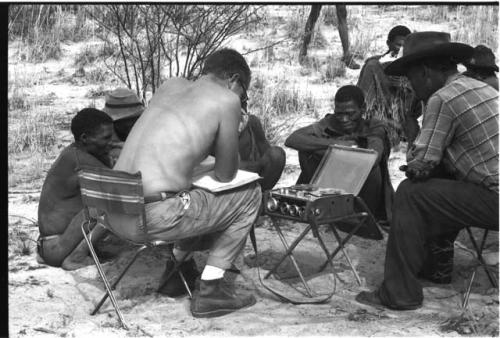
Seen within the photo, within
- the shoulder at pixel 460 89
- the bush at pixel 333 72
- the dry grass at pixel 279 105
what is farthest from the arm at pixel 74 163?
the bush at pixel 333 72

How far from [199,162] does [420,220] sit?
1.35m

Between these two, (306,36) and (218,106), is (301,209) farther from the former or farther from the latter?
(306,36)

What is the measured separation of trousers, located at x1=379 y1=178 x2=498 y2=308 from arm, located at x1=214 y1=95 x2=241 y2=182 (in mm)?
1029

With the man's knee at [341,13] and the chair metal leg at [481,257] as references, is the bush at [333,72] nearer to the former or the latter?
the man's knee at [341,13]

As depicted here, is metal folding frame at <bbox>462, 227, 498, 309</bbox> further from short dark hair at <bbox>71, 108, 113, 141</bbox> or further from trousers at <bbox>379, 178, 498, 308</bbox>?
short dark hair at <bbox>71, 108, 113, 141</bbox>

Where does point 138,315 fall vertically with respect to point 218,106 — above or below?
below

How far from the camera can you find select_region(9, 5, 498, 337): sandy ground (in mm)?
4984

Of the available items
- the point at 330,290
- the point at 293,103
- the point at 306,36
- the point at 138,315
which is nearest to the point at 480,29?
the point at 306,36

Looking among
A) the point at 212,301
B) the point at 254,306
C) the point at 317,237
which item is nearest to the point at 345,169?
the point at 317,237

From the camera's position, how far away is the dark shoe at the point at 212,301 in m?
5.15

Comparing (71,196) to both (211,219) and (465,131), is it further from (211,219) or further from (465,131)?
(465,131)

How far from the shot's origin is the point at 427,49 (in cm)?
520

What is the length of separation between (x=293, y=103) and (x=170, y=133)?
5.58 meters

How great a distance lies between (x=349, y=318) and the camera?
5152 mm
